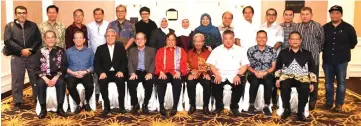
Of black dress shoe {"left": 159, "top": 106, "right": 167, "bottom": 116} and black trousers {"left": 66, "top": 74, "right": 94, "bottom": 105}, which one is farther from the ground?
black trousers {"left": 66, "top": 74, "right": 94, "bottom": 105}

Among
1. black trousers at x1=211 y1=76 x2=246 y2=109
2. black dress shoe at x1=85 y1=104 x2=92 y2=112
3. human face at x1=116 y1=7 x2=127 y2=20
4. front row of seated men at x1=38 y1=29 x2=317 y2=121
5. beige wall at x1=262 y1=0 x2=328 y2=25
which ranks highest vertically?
beige wall at x1=262 y1=0 x2=328 y2=25

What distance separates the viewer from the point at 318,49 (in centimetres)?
457

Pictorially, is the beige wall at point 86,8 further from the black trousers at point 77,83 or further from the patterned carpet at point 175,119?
the patterned carpet at point 175,119

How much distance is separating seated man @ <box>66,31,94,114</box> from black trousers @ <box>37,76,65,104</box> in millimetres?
83

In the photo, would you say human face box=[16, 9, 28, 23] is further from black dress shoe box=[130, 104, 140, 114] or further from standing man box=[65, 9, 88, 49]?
black dress shoe box=[130, 104, 140, 114]

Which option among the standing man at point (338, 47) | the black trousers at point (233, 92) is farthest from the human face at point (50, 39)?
the standing man at point (338, 47)

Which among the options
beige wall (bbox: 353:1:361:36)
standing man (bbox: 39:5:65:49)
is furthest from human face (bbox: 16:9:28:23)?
beige wall (bbox: 353:1:361:36)

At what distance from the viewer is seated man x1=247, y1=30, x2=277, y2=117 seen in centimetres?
442

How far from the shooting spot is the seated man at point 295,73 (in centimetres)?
419

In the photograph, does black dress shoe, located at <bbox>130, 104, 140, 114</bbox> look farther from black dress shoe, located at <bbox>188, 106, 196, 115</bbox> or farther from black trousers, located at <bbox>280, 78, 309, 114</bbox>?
black trousers, located at <bbox>280, 78, 309, 114</bbox>

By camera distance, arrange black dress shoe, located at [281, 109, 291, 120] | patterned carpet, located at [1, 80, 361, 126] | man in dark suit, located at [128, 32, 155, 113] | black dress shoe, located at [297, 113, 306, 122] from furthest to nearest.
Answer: man in dark suit, located at [128, 32, 155, 113], black dress shoe, located at [281, 109, 291, 120], black dress shoe, located at [297, 113, 306, 122], patterned carpet, located at [1, 80, 361, 126]

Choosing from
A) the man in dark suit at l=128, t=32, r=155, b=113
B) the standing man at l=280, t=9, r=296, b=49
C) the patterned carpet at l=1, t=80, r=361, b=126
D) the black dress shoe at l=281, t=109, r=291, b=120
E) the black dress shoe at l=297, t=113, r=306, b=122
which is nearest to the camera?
the patterned carpet at l=1, t=80, r=361, b=126

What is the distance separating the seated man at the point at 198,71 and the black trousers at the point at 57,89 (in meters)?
1.62

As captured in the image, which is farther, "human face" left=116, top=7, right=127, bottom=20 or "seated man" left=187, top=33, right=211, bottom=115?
"human face" left=116, top=7, right=127, bottom=20
